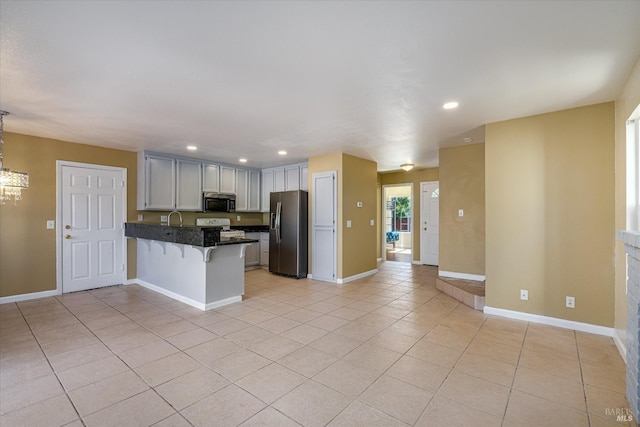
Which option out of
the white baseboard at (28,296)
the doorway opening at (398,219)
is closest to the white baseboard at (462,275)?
the doorway opening at (398,219)

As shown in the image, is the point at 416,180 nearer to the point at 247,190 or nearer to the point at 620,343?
the point at 247,190

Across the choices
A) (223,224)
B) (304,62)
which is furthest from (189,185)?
(304,62)

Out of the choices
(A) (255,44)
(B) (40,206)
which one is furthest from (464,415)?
(B) (40,206)

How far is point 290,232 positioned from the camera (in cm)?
588

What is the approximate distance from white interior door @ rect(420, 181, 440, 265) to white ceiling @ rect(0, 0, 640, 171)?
3496 millimetres

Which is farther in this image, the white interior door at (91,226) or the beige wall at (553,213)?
the white interior door at (91,226)

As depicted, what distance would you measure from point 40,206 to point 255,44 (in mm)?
4647

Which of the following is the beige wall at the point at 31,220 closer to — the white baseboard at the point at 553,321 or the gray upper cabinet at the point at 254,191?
the gray upper cabinet at the point at 254,191

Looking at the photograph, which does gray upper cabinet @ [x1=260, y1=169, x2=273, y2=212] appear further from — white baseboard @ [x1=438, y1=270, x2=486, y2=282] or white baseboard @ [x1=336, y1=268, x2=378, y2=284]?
white baseboard @ [x1=438, y1=270, x2=486, y2=282]

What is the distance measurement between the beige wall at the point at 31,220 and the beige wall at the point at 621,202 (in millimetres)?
7057

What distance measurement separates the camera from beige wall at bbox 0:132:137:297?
4.20m

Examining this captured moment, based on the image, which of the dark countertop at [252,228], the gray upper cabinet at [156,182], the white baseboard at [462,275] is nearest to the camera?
the white baseboard at [462,275]

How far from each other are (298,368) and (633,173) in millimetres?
3402

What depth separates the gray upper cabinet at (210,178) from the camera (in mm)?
6160
